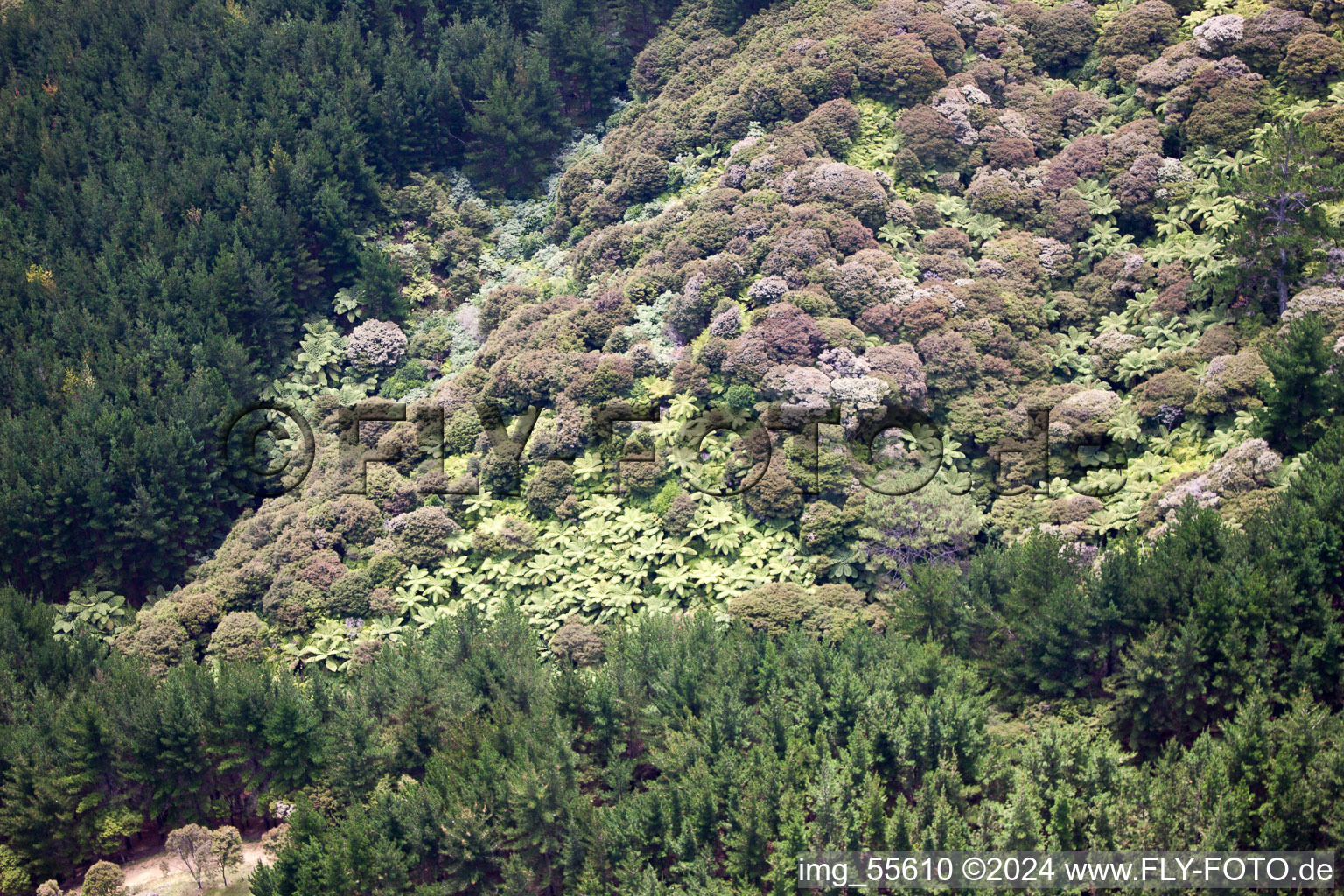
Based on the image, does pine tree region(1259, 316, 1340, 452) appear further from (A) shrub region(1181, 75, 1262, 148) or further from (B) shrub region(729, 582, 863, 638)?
(A) shrub region(1181, 75, 1262, 148)

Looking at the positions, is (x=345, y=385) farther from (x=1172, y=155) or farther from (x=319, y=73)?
(x=1172, y=155)

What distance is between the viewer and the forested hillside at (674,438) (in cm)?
2100

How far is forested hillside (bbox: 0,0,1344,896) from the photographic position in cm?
2100

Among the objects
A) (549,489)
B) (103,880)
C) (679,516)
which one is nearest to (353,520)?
(549,489)

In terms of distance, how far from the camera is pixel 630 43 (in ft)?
150

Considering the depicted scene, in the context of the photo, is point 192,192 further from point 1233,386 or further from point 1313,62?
point 1313,62

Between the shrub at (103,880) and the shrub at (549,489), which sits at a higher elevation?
the shrub at (549,489)

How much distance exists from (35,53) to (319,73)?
12.2m

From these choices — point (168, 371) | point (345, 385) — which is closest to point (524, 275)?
point (345, 385)

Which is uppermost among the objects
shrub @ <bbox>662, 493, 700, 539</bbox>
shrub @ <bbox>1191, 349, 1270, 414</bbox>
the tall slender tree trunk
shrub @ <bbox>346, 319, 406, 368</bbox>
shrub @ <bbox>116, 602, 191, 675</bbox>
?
the tall slender tree trunk

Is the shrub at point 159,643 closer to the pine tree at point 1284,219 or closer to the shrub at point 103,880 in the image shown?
the shrub at point 103,880

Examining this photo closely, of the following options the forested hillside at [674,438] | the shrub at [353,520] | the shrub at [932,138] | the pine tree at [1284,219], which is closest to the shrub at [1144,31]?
the forested hillside at [674,438]

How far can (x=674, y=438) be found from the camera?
2883 centimetres

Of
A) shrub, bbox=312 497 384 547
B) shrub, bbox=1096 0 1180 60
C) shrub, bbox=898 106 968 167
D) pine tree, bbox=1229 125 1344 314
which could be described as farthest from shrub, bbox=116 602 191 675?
shrub, bbox=1096 0 1180 60
